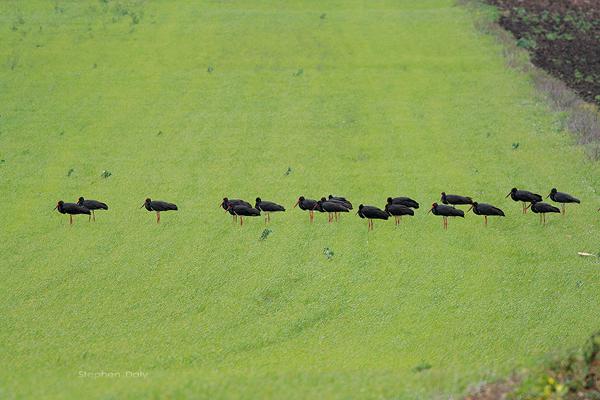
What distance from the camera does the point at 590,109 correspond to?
3903 cm

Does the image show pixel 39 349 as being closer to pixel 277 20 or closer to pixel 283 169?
pixel 283 169

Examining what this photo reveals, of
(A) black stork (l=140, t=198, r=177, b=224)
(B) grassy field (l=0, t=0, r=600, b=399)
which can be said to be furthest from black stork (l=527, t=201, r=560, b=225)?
(A) black stork (l=140, t=198, r=177, b=224)

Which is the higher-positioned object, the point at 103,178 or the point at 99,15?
the point at 99,15

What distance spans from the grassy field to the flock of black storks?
0.50m

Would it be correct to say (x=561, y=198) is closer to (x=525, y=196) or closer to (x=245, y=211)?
(x=525, y=196)

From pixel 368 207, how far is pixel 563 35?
32.2 m

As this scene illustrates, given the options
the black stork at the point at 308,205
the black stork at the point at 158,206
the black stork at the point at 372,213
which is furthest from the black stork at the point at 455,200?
the black stork at the point at 158,206

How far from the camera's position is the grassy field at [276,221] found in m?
18.8

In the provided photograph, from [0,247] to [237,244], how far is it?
25.2ft

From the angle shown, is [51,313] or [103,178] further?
[103,178]

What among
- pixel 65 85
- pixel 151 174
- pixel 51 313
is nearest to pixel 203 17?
pixel 65 85
